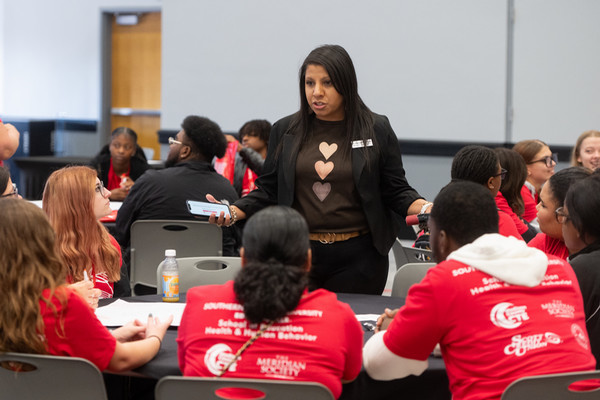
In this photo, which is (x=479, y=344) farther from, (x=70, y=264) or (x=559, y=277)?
(x=70, y=264)

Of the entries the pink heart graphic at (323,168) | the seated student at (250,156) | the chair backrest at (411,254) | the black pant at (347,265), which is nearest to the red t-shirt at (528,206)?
the chair backrest at (411,254)

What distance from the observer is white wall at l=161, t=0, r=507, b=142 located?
7.45 metres

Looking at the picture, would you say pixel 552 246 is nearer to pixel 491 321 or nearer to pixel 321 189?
pixel 321 189

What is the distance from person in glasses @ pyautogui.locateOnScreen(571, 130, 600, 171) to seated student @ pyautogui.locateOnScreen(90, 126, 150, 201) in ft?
10.6

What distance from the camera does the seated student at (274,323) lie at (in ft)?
5.89

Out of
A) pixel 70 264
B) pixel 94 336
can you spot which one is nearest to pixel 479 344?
pixel 94 336

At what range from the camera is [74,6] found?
10031 mm

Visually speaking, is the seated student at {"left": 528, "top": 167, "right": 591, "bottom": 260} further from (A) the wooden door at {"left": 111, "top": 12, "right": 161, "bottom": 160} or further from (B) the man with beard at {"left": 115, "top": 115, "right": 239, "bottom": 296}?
(A) the wooden door at {"left": 111, "top": 12, "right": 161, "bottom": 160}

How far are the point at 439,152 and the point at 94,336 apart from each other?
19.9 ft

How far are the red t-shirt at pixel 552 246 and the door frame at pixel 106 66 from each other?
7933 millimetres

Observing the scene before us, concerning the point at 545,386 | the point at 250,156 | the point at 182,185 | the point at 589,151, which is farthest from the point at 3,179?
the point at 589,151

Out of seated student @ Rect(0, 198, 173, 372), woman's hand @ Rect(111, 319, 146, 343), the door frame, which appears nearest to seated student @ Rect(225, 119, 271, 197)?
woman's hand @ Rect(111, 319, 146, 343)

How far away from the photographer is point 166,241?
164 inches

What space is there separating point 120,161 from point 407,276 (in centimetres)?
348
